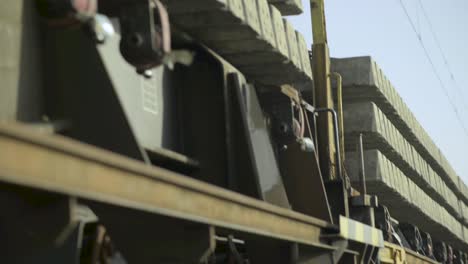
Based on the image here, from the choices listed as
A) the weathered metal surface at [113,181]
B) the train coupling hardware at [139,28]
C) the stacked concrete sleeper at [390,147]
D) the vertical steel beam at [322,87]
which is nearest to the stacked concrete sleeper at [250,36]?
the train coupling hardware at [139,28]

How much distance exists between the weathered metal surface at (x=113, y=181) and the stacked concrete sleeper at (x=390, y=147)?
9.41 meters

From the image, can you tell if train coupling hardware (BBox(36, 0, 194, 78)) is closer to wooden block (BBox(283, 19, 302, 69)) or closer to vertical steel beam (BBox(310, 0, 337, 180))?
wooden block (BBox(283, 19, 302, 69))

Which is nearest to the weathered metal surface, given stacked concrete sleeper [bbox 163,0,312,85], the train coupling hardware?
the train coupling hardware

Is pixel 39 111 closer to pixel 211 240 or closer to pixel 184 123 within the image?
pixel 211 240

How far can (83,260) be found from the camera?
575cm

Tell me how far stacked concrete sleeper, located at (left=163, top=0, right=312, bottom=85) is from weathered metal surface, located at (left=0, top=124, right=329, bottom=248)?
1374 mm

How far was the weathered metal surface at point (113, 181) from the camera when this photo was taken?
317 cm

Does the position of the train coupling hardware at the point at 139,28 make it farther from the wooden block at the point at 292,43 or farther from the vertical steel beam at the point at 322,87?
the vertical steel beam at the point at 322,87

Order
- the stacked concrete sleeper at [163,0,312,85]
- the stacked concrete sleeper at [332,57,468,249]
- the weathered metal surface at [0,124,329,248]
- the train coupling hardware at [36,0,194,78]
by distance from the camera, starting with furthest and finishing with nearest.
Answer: the stacked concrete sleeper at [332,57,468,249] → the stacked concrete sleeper at [163,0,312,85] → the train coupling hardware at [36,0,194,78] → the weathered metal surface at [0,124,329,248]

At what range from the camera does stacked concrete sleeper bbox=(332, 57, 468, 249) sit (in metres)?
15.2

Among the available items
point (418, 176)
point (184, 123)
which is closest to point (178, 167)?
point (184, 123)

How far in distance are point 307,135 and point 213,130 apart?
245 cm

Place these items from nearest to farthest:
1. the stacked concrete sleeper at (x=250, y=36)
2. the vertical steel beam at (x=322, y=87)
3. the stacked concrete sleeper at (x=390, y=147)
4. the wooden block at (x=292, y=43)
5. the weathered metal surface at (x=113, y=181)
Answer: the weathered metal surface at (x=113, y=181)
the stacked concrete sleeper at (x=250, y=36)
the wooden block at (x=292, y=43)
the vertical steel beam at (x=322, y=87)
the stacked concrete sleeper at (x=390, y=147)

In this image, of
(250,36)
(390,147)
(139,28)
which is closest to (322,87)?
(250,36)
